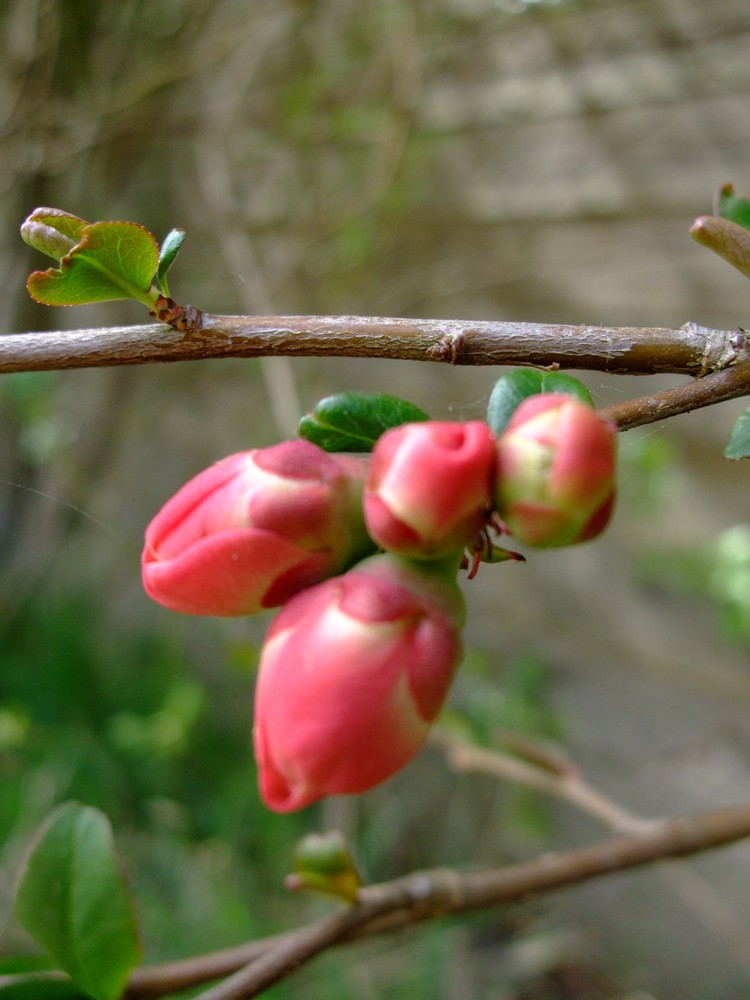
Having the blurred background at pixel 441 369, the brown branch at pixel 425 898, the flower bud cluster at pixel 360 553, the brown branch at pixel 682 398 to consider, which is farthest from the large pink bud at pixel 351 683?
the blurred background at pixel 441 369

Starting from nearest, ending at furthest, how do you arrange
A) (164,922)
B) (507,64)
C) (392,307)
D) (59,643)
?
(507,64) → (164,922) → (392,307) → (59,643)

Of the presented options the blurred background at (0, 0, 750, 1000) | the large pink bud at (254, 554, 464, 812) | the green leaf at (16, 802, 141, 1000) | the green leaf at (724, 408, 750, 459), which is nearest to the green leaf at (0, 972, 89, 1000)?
the green leaf at (16, 802, 141, 1000)

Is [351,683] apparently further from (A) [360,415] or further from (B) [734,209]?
(B) [734,209]

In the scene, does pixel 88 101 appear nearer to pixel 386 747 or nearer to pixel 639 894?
pixel 386 747

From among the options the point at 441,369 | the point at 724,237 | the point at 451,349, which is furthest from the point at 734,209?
the point at 441,369

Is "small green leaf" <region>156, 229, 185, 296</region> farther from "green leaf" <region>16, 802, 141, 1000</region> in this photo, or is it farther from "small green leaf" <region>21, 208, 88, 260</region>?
"green leaf" <region>16, 802, 141, 1000</region>

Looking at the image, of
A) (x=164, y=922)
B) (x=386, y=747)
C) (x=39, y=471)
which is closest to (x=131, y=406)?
(x=39, y=471)
